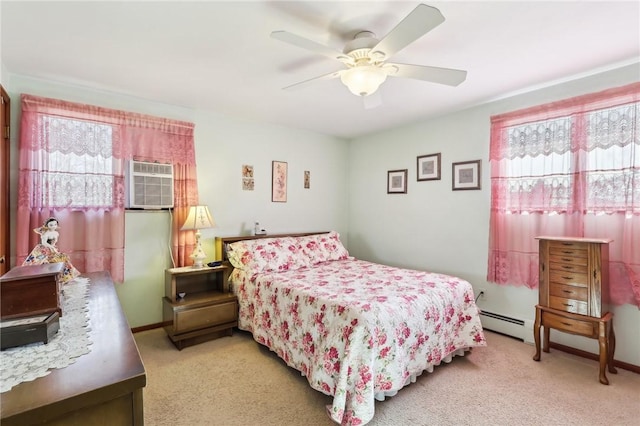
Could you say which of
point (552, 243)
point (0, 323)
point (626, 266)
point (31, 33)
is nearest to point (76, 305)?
point (0, 323)

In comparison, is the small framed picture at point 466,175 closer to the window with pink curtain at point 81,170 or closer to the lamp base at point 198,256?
the lamp base at point 198,256

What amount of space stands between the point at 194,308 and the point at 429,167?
306 cm

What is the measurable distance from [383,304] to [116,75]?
9.22 ft

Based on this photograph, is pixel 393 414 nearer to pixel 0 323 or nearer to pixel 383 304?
pixel 383 304

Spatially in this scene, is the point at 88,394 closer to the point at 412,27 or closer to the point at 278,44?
the point at 412,27

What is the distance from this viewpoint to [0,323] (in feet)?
3.49

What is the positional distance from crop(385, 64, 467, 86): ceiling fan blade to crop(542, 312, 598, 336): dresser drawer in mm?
2020

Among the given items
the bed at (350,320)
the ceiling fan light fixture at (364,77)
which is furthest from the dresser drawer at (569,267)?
the ceiling fan light fixture at (364,77)

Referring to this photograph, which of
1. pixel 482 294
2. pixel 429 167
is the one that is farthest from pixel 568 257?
pixel 429 167

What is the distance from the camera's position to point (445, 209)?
3596 mm

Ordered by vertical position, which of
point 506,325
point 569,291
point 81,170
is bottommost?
point 506,325

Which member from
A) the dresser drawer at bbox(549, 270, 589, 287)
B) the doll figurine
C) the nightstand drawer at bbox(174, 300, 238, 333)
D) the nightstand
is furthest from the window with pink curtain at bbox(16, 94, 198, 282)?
the dresser drawer at bbox(549, 270, 589, 287)

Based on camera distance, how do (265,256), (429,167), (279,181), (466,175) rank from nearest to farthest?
(265,256), (466,175), (429,167), (279,181)

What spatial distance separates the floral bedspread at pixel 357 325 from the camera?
1.81 metres
